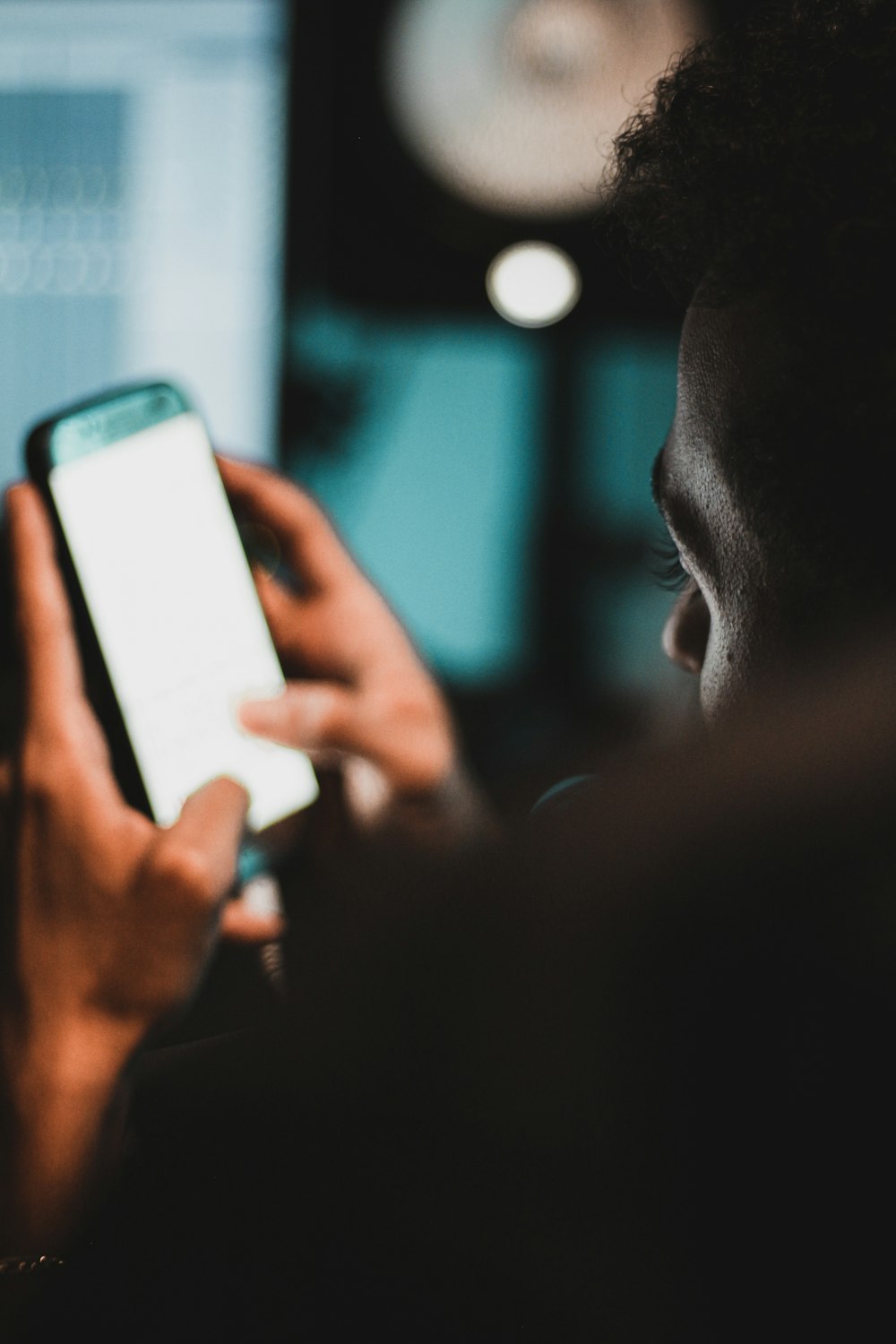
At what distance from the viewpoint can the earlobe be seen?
0.26 metres

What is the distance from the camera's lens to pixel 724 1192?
0.67ft

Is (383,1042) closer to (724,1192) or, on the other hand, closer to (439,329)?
(724,1192)

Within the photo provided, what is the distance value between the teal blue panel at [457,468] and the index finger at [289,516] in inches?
17.8

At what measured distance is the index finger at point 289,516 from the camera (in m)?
0.46

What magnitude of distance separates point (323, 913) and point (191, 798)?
19 cm

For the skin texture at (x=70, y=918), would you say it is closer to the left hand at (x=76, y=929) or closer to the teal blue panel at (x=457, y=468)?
the left hand at (x=76, y=929)

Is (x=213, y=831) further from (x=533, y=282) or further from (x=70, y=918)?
(x=533, y=282)

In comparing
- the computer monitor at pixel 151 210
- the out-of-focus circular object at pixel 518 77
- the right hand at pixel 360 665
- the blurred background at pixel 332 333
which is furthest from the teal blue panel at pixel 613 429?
the right hand at pixel 360 665

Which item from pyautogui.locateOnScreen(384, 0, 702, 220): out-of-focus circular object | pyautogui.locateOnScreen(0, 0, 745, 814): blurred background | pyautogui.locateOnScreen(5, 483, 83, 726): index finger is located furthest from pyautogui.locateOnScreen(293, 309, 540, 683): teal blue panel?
pyautogui.locateOnScreen(5, 483, 83, 726): index finger

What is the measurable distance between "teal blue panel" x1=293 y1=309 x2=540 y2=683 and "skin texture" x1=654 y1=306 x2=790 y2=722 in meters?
0.68

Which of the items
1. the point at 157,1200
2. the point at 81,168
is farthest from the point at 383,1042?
the point at 81,168

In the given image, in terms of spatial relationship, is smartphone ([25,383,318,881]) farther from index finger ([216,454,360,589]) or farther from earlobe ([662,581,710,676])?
earlobe ([662,581,710,676])

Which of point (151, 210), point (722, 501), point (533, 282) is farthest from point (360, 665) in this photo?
point (151, 210)

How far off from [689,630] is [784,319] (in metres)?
0.09
